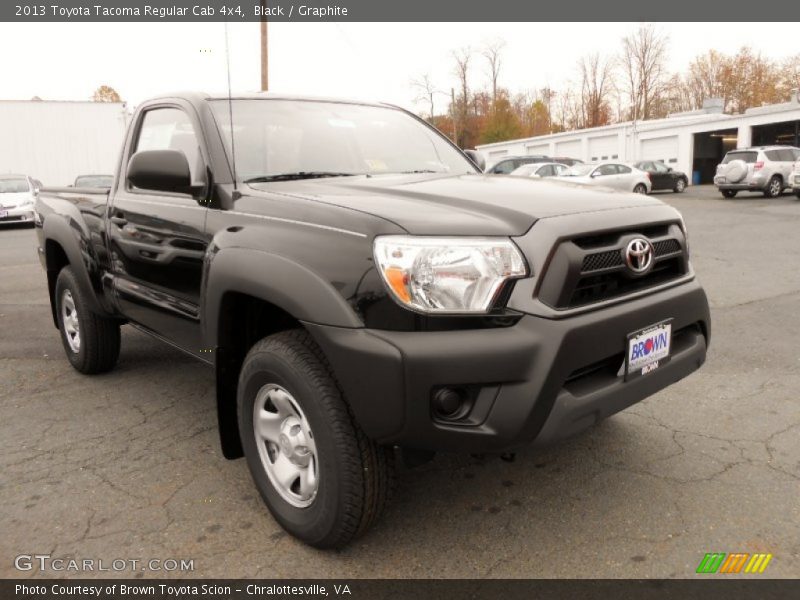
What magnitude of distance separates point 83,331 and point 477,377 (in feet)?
10.9

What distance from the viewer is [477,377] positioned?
2.04m

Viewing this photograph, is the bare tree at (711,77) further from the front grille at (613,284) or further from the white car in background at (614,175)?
the front grille at (613,284)

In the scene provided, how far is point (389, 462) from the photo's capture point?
2.34 m

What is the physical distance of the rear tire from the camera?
838 inches

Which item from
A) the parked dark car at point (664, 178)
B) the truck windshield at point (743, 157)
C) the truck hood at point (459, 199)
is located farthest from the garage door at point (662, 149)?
the truck hood at point (459, 199)

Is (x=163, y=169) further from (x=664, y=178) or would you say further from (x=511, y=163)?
(x=664, y=178)

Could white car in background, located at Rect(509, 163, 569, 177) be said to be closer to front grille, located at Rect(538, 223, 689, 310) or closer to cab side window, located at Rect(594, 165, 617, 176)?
cab side window, located at Rect(594, 165, 617, 176)

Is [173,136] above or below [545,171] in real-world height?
below

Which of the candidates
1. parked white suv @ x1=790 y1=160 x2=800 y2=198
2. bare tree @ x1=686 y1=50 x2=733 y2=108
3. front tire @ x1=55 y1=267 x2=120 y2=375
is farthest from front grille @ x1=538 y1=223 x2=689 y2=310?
bare tree @ x1=686 y1=50 x2=733 y2=108

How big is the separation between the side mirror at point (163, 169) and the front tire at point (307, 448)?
878 millimetres

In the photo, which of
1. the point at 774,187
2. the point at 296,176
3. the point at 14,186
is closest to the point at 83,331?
the point at 296,176

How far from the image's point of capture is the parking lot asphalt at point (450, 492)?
8.01ft

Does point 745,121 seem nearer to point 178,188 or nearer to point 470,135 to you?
point 178,188

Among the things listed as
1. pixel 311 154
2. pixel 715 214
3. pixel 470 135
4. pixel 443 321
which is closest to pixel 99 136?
pixel 715 214
